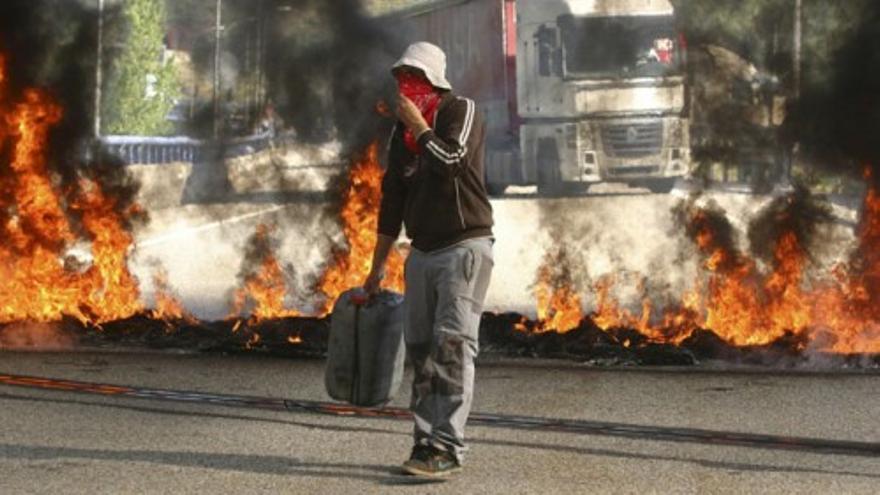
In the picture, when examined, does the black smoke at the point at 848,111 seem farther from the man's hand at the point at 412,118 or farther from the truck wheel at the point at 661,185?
the truck wheel at the point at 661,185

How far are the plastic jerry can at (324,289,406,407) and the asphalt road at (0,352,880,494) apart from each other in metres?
0.29

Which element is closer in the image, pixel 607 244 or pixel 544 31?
pixel 607 244

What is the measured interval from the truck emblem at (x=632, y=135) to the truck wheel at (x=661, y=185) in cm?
157

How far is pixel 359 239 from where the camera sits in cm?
1336

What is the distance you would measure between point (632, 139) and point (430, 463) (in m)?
16.6

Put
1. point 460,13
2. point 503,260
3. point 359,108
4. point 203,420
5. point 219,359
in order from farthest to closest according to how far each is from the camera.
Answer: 1. point 460,13
2. point 503,260
3. point 359,108
4. point 219,359
5. point 203,420

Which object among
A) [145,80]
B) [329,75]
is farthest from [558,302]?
[145,80]

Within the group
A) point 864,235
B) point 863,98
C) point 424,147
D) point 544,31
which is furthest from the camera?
point 544,31

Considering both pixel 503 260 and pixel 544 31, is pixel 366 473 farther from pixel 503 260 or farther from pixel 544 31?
pixel 544 31

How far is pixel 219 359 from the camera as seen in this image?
11.3 meters

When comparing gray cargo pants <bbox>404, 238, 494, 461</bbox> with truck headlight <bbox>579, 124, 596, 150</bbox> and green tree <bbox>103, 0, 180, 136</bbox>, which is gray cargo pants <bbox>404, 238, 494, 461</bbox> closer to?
green tree <bbox>103, 0, 180, 136</bbox>

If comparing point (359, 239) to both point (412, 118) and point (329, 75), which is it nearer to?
point (329, 75)

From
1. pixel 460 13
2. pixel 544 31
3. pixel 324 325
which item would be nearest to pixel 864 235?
pixel 324 325

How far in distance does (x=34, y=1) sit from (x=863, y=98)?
252 inches
